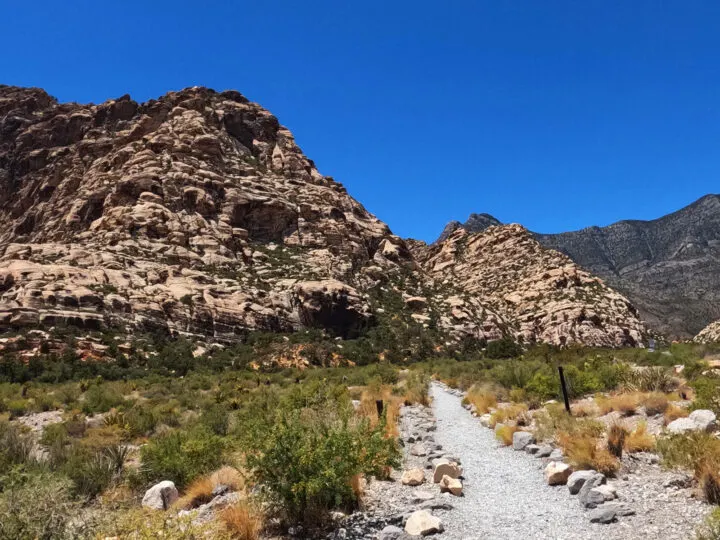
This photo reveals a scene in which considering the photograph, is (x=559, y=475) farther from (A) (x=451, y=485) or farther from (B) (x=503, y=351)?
(B) (x=503, y=351)

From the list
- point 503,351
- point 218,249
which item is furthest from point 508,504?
point 218,249

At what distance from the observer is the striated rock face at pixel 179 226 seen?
1554 inches

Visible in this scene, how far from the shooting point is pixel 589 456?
7480 mm

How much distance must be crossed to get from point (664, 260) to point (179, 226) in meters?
137

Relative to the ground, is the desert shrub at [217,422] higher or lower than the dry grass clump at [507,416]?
higher

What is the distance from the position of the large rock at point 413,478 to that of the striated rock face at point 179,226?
34488 millimetres

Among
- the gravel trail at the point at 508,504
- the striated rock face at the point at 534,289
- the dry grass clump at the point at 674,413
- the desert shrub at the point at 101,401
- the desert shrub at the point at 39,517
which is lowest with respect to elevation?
the gravel trail at the point at 508,504

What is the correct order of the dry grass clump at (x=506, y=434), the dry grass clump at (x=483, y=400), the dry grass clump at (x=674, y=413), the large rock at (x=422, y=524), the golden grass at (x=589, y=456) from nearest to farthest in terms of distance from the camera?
1. the large rock at (x=422, y=524)
2. the golden grass at (x=589, y=456)
3. the dry grass clump at (x=674, y=413)
4. the dry grass clump at (x=506, y=434)
5. the dry grass clump at (x=483, y=400)

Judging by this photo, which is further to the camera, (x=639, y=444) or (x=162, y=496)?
(x=639, y=444)

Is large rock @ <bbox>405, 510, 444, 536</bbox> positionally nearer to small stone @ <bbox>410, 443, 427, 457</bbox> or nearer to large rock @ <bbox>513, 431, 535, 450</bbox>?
small stone @ <bbox>410, 443, 427, 457</bbox>

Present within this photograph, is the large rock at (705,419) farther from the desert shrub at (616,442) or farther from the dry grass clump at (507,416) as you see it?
the dry grass clump at (507,416)

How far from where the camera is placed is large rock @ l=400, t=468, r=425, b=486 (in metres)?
7.90

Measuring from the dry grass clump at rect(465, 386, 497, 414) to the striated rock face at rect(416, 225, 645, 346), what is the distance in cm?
4093

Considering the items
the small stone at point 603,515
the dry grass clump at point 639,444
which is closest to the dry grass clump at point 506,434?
the dry grass clump at point 639,444
